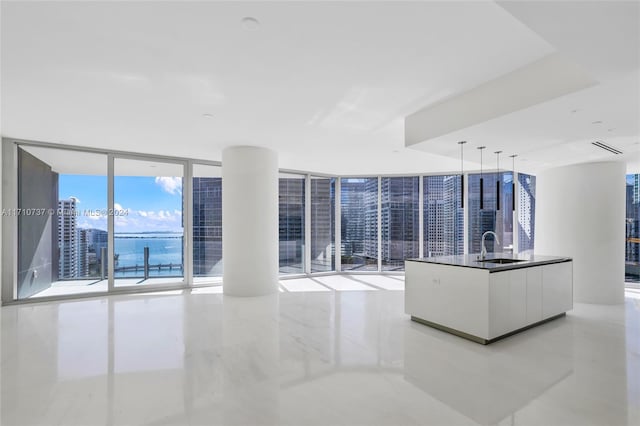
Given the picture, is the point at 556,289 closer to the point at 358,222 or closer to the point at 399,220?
the point at 399,220

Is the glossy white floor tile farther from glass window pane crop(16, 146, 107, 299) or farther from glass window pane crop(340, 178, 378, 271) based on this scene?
glass window pane crop(340, 178, 378, 271)

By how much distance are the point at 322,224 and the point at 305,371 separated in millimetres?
6155

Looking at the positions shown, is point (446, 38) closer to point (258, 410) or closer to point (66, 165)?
point (258, 410)

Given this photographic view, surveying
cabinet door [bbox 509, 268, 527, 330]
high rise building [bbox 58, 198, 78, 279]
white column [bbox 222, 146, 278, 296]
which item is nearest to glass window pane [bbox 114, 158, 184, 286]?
high rise building [bbox 58, 198, 78, 279]

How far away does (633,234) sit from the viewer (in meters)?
7.07

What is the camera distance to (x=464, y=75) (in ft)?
10.2

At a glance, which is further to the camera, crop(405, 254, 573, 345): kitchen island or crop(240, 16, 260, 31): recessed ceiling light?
crop(405, 254, 573, 345): kitchen island

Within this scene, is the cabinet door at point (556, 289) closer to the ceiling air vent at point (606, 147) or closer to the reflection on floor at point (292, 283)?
the ceiling air vent at point (606, 147)

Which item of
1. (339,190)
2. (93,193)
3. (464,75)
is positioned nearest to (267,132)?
(464,75)

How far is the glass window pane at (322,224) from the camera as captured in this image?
876 centimetres

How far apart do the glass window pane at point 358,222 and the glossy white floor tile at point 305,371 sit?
14.3ft

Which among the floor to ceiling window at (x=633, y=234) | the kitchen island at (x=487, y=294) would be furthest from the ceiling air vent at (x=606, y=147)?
the floor to ceiling window at (x=633, y=234)

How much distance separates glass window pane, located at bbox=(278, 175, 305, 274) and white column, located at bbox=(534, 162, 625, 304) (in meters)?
5.57

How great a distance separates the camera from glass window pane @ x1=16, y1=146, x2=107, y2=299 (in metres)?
5.64
